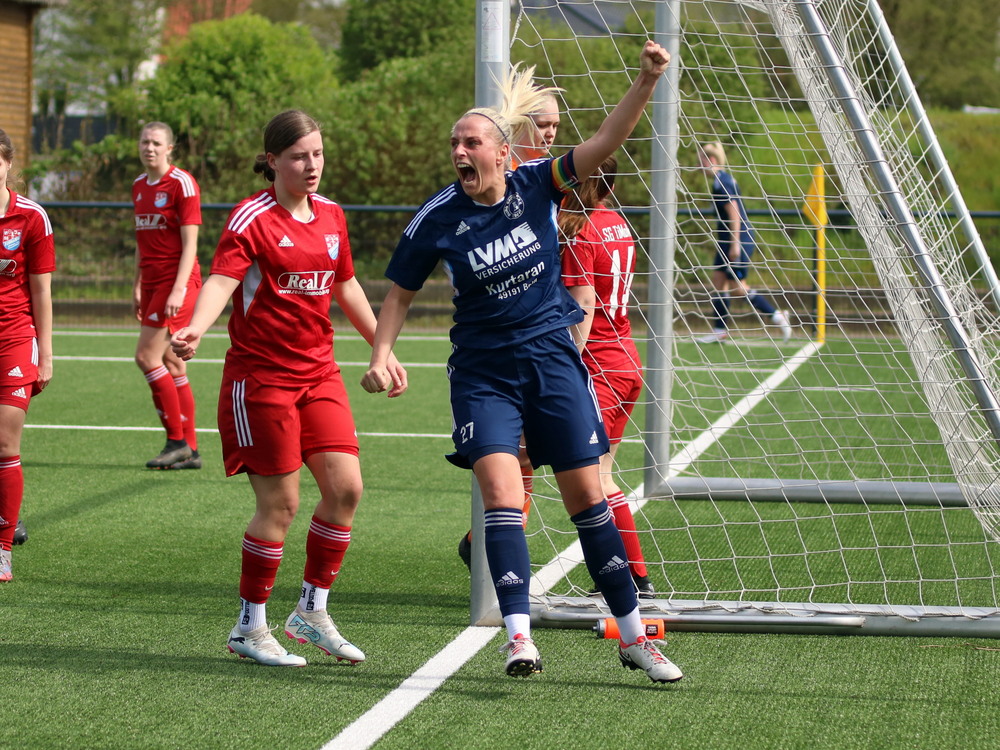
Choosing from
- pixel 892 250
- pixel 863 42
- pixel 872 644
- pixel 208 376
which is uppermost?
pixel 863 42

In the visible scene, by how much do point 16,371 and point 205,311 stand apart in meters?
1.92

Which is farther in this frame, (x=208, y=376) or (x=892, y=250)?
(x=208, y=376)

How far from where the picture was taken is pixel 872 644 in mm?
4629

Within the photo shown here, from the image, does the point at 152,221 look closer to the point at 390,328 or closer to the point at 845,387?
the point at 390,328

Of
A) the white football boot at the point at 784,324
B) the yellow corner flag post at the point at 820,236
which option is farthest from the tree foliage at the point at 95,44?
the yellow corner flag post at the point at 820,236

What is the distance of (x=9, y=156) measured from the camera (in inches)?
213

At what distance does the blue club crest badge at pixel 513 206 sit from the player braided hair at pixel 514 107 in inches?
7.2

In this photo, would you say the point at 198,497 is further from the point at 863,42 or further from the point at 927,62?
the point at 927,62

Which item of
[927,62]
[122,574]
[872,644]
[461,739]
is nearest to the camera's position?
[461,739]

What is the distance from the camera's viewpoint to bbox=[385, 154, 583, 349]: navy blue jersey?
13.5ft

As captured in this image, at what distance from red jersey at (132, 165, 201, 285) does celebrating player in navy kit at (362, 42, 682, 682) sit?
13.8 ft

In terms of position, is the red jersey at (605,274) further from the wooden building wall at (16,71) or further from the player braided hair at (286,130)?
the wooden building wall at (16,71)

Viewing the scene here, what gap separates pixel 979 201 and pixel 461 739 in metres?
21.1

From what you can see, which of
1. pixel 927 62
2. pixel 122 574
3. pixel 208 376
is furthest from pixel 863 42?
pixel 927 62
